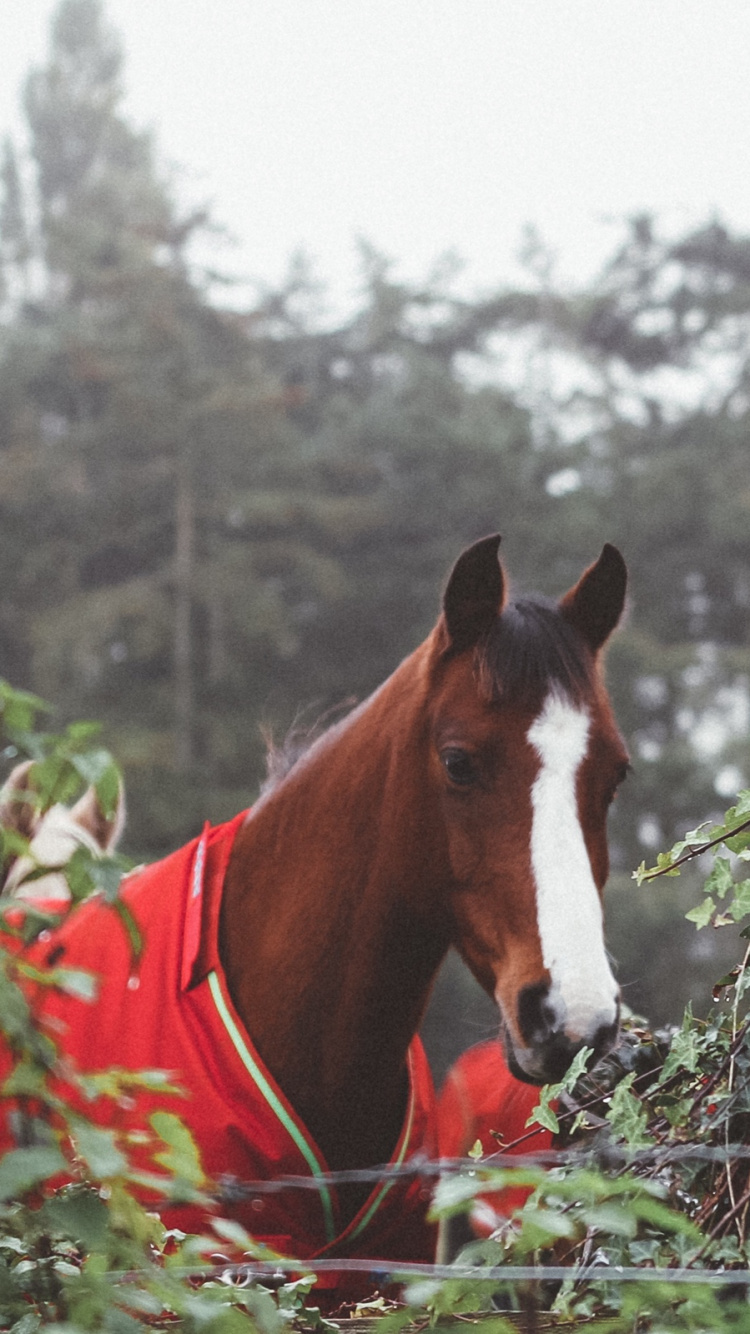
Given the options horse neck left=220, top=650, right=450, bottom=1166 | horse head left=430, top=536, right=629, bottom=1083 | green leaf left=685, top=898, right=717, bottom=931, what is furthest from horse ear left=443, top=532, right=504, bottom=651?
green leaf left=685, top=898, right=717, bottom=931

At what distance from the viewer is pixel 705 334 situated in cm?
1816

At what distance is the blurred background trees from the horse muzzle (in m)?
12.4

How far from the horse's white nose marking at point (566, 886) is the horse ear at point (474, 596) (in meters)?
0.27

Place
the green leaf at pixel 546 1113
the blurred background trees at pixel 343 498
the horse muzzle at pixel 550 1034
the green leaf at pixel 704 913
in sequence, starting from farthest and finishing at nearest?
the blurred background trees at pixel 343 498, the horse muzzle at pixel 550 1034, the green leaf at pixel 704 913, the green leaf at pixel 546 1113

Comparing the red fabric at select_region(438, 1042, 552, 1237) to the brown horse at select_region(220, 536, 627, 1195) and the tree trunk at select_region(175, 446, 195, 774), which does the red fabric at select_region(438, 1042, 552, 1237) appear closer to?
the brown horse at select_region(220, 536, 627, 1195)

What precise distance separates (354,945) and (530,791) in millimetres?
518

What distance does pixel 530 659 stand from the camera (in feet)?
8.02

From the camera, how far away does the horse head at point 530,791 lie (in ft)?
6.87

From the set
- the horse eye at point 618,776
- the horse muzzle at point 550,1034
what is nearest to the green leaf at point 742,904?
the horse muzzle at point 550,1034

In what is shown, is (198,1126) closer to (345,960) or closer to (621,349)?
(345,960)

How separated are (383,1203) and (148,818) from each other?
483 inches

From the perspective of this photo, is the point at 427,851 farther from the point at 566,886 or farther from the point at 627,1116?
the point at 627,1116

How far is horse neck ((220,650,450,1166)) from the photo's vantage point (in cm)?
255

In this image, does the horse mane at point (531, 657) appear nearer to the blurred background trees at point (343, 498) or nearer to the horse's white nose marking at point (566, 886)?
the horse's white nose marking at point (566, 886)
